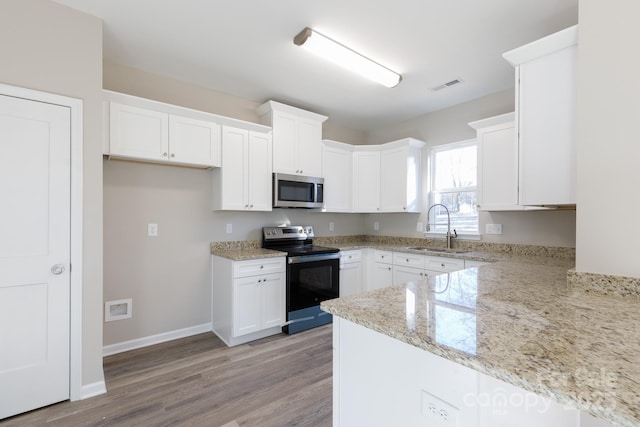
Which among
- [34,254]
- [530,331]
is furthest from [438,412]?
[34,254]

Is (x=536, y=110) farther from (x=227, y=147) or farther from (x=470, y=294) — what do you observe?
(x=227, y=147)

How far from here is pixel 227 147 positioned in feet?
10.0

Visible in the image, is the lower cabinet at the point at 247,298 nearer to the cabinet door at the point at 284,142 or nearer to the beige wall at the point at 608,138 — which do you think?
the cabinet door at the point at 284,142

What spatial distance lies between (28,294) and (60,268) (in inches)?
8.6

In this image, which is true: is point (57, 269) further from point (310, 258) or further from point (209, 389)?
point (310, 258)

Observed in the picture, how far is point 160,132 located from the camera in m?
2.67

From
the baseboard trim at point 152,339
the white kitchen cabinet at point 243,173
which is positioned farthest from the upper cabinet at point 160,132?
the baseboard trim at point 152,339

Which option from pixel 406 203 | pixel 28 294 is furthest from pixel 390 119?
pixel 28 294

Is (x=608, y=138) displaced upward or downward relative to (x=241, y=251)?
upward

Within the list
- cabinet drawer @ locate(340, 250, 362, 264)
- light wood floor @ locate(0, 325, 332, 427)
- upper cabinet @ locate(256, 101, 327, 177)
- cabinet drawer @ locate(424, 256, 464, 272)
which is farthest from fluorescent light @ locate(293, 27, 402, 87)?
light wood floor @ locate(0, 325, 332, 427)

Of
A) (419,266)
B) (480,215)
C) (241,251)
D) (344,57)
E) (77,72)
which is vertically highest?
(344,57)

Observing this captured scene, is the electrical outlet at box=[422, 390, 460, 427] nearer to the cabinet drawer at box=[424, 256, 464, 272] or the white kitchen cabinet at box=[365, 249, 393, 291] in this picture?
the cabinet drawer at box=[424, 256, 464, 272]

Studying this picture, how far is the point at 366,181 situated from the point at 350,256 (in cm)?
111

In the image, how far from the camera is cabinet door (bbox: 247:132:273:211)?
10.6ft
